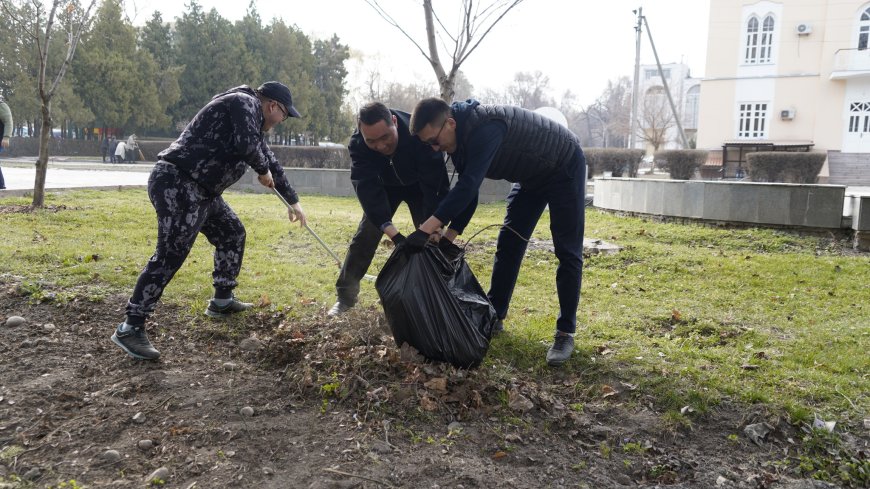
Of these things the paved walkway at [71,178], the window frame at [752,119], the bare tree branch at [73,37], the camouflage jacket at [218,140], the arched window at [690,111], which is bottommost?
the paved walkway at [71,178]

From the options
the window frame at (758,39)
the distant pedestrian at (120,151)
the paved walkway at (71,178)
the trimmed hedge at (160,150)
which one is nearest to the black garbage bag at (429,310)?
the paved walkway at (71,178)

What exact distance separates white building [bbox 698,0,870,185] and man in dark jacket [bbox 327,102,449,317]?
25.6 metres

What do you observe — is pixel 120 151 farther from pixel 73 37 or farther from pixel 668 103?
pixel 668 103

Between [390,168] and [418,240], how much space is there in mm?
915

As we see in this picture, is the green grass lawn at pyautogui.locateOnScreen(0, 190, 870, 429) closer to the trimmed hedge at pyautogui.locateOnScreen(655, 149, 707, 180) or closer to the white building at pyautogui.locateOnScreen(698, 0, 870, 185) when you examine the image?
the trimmed hedge at pyautogui.locateOnScreen(655, 149, 707, 180)

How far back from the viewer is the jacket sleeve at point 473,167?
10.3 ft

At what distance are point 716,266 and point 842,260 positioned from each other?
4.43 feet

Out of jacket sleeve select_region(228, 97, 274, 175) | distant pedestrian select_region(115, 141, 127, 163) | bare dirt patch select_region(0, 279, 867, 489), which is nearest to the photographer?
bare dirt patch select_region(0, 279, 867, 489)

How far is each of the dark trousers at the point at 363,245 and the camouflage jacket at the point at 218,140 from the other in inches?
37.7

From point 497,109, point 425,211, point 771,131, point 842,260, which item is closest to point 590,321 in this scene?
point 425,211

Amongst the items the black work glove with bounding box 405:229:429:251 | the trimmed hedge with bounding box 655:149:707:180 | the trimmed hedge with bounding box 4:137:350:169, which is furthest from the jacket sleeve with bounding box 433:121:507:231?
the trimmed hedge with bounding box 4:137:350:169

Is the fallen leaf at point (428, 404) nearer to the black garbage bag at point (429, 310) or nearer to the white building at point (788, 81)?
the black garbage bag at point (429, 310)

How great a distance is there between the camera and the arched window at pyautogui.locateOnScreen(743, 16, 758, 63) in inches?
1142

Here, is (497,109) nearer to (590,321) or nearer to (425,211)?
(425,211)
